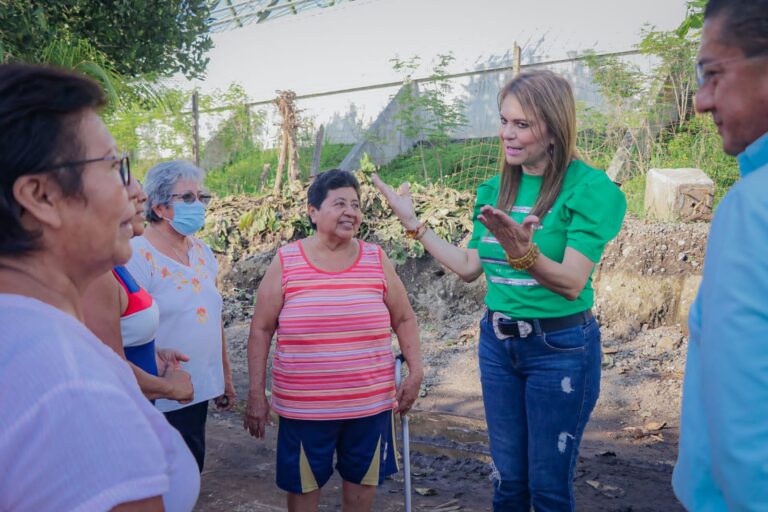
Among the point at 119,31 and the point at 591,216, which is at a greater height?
the point at 119,31

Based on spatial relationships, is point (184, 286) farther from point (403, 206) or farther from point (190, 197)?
point (403, 206)

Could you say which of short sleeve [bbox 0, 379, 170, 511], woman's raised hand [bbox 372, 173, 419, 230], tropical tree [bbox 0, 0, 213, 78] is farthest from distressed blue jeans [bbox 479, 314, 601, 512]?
tropical tree [bbox 0, 0, 213, 78]

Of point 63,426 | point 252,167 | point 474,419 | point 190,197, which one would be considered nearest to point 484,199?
point 190,197

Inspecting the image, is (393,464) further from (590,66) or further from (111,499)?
(590,66)

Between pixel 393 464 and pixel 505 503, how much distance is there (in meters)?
0.87

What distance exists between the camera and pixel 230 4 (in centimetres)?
2123

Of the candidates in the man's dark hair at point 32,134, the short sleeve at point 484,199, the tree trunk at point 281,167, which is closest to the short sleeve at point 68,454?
the man's dark hair at point 32,134

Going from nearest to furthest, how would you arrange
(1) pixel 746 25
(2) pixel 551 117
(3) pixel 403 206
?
1. (1) pixel 746 25
2. (2) pixel 551 117
3. (3) pixel 403 206

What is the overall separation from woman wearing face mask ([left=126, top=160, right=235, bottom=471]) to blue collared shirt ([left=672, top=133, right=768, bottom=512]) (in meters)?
2.70

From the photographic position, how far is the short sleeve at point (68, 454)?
1.15 meters

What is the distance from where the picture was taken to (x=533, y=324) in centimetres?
290

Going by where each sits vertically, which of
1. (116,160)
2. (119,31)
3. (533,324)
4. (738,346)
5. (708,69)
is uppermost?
(119,31)

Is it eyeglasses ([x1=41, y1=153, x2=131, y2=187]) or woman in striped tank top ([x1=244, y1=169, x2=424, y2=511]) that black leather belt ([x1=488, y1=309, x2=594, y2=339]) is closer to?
woman in striped tank top ([x1=244, y1=169, x2=424, y2=511])

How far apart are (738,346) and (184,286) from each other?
2.84 metres
